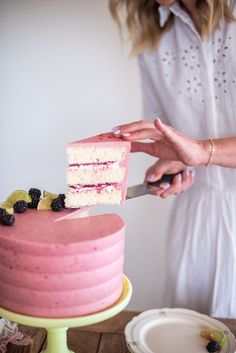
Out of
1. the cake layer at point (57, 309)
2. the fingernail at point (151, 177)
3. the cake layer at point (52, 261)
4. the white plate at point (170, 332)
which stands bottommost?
the white plate at point (170, 332)

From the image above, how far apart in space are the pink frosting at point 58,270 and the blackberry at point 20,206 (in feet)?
0.39

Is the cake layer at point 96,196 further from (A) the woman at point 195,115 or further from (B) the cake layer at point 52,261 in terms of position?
(A) the woman at point 195,115

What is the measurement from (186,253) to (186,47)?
75 centimetres

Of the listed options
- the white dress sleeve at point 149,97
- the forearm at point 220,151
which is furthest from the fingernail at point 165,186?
the forearm at point 220,151

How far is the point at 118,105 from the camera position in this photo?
6.88ft

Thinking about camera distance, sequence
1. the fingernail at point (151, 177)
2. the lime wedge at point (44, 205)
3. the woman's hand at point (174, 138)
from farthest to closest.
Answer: the fingernail at point (151, 177)
the woman's hand at point (174, 138)
the lime wedge at point (44, 205)

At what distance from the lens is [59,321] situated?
96cm

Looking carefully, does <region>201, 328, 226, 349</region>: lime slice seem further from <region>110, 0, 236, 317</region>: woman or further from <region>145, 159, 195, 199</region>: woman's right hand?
<region>145, 159, 195, 199</region>: woman's right hand

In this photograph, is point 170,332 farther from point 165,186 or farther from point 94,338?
point 165,186

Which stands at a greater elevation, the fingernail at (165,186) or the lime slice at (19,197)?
the lime slice at (19,197)

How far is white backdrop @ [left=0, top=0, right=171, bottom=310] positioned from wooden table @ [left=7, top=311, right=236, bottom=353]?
831mm

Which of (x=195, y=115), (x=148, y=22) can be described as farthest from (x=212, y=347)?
(x=148, y=22)

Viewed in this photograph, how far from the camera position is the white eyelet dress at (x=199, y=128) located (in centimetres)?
161

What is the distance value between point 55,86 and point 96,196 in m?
0.97
